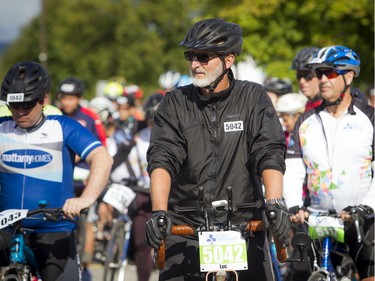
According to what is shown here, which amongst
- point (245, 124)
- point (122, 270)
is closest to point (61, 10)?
point (122, 270)

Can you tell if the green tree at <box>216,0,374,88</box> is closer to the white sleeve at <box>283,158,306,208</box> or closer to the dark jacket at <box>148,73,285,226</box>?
the white sleeve at <box>283,158,306,208</box>

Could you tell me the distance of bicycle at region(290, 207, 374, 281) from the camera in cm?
768

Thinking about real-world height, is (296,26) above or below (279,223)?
above

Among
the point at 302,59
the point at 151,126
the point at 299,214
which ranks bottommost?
the point at 299,214

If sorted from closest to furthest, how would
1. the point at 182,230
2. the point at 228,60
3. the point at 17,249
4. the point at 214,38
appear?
the point at 182,230, the point at 214,38, the point at 228,60, the point at 17,249

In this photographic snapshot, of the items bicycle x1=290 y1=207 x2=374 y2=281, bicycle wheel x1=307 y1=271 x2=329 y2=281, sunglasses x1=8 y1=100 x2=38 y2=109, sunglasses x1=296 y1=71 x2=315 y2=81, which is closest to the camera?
sunglasses x1=8 y1=100 x2=38 y2=109

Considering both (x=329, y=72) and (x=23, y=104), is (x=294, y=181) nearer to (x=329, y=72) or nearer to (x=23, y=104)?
(x=329, y=72)

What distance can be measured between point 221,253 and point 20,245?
6.55 ft

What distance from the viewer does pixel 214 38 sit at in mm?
6254

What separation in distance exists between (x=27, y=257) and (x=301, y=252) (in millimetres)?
2134

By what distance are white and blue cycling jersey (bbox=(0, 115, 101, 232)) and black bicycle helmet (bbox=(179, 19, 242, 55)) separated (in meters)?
1.51

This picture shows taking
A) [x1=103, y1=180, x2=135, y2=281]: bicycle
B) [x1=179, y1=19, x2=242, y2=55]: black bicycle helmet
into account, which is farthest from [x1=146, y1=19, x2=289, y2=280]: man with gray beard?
[x1=103, y1=180, x2=135, y2=281]: bicycle

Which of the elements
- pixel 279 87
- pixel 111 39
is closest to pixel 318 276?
→ pixel 279 87

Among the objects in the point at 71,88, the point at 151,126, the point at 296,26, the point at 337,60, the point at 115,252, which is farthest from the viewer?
the point at 296,26
